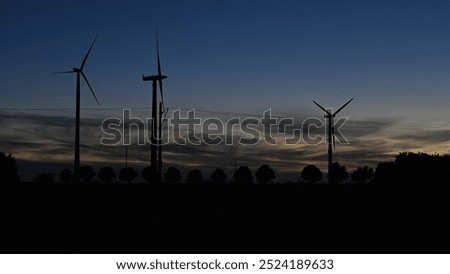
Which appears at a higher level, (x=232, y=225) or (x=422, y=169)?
(x=422, y=169)

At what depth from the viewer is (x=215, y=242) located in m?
34.3

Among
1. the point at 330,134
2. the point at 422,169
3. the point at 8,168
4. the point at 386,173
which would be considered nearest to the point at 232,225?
the point at 330,134

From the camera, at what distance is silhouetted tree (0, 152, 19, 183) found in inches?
6614

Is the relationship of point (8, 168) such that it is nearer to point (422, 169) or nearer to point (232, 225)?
point (422, 169)

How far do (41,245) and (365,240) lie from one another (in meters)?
18.5

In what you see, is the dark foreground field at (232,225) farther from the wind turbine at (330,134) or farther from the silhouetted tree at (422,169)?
the silhouetted tree at (422,169)

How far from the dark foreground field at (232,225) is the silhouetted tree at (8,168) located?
102 m

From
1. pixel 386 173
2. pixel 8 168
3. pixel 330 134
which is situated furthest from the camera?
pixel 8 168

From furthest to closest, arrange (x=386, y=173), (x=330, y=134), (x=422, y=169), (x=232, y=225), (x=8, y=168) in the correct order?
(x=8, y=168), (x=386, y=173), (x=422, y=169), (x=330, y=134), (x=232, y=225)

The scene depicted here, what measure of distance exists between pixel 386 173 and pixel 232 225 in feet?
417

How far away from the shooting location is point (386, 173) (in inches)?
6373

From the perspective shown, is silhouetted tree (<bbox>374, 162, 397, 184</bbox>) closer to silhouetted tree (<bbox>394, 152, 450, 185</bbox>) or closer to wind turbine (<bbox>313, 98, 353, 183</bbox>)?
silhouetted tree (<bbox>394, 152, 450, 185</bbox>)
